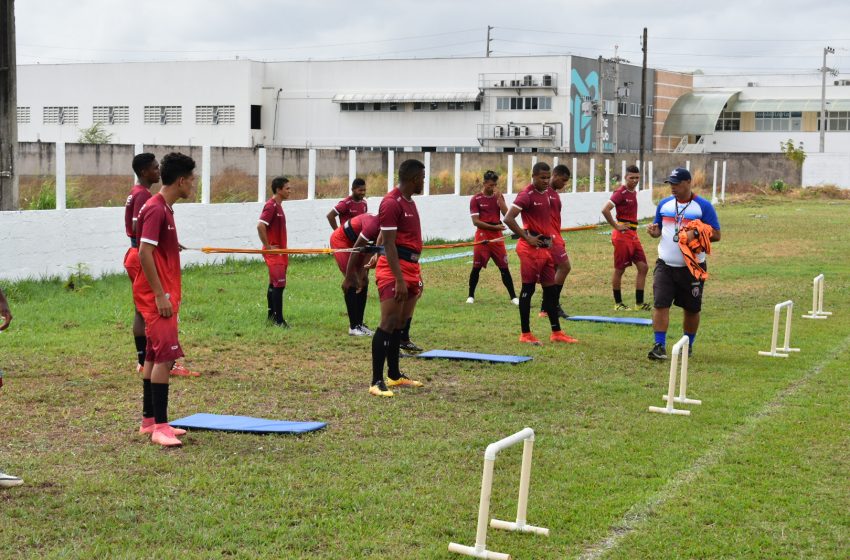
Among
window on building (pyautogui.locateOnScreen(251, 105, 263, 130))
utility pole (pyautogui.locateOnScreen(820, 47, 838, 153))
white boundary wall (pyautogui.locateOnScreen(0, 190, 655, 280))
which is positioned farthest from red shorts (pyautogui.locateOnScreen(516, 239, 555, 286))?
utility pole (pyautogui.locateOnScreen(820, 47, 838, 153))

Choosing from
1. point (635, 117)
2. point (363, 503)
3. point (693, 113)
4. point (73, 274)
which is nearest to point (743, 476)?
point (363, 503)

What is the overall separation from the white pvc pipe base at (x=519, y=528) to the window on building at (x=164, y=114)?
6899 centimetres

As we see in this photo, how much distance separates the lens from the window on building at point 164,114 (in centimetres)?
7181

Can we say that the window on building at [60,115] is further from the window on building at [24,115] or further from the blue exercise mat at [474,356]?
the blue exercise mat at [474,356]

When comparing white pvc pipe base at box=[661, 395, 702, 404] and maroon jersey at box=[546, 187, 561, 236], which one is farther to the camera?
maroon jersey at box=[546, 187, 561, 236]

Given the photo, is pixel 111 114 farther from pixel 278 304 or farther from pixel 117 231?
pixel 278 304

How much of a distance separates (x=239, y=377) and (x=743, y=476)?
490 cm

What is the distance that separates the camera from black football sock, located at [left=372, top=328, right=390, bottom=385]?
9328 millimetres

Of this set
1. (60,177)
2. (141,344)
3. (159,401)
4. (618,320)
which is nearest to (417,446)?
(159,401)

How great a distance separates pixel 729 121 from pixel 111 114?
49418 mm

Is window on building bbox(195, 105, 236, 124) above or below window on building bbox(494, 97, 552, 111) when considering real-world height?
below

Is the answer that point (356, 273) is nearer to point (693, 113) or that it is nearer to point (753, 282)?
point (753, 282)

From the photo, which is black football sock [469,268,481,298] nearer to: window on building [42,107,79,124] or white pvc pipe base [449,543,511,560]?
white pvc pipe base [449,543,511,560]

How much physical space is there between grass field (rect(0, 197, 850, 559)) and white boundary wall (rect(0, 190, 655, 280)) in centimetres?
141
